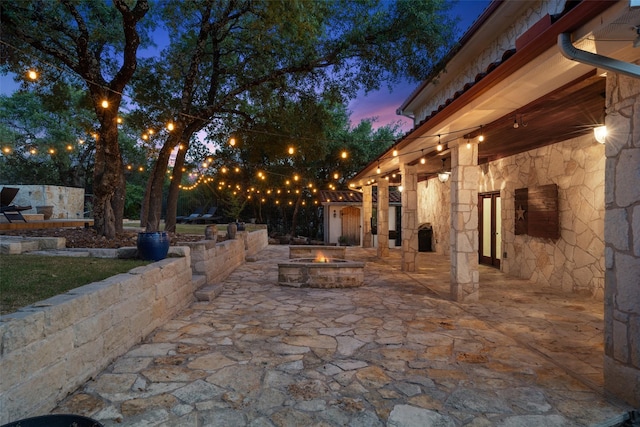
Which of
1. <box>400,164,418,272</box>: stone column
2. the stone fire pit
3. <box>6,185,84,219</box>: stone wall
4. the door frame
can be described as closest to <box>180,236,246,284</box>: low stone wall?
the stone fire pit

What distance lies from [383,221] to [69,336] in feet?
36.7

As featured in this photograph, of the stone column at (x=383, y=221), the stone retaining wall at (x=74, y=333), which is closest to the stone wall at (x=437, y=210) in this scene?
the stone column at (x=383, y=221)

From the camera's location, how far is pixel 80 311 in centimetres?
318

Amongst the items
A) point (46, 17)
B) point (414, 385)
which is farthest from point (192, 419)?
point (46, 17)

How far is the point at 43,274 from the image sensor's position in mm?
4215

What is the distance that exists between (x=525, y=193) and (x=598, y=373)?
19.7 ft

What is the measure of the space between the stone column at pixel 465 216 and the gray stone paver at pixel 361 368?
0.61 metres

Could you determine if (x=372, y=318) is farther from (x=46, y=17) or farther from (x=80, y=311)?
(x=46, y=17)

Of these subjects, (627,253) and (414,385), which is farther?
(414,385)

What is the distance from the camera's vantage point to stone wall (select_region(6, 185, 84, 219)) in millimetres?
17094

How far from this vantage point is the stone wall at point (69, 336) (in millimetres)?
2402

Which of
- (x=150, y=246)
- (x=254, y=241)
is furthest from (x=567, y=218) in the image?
(x=254, y=241)

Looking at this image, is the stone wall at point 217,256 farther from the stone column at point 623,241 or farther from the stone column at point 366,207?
the stone column at point 623,241

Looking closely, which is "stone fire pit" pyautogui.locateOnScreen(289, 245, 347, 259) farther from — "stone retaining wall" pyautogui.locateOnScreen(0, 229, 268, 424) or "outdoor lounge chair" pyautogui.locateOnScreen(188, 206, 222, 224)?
"outdoor lounge chair" pyautogui.locateOnScreen(188, 206, 222, 224)
